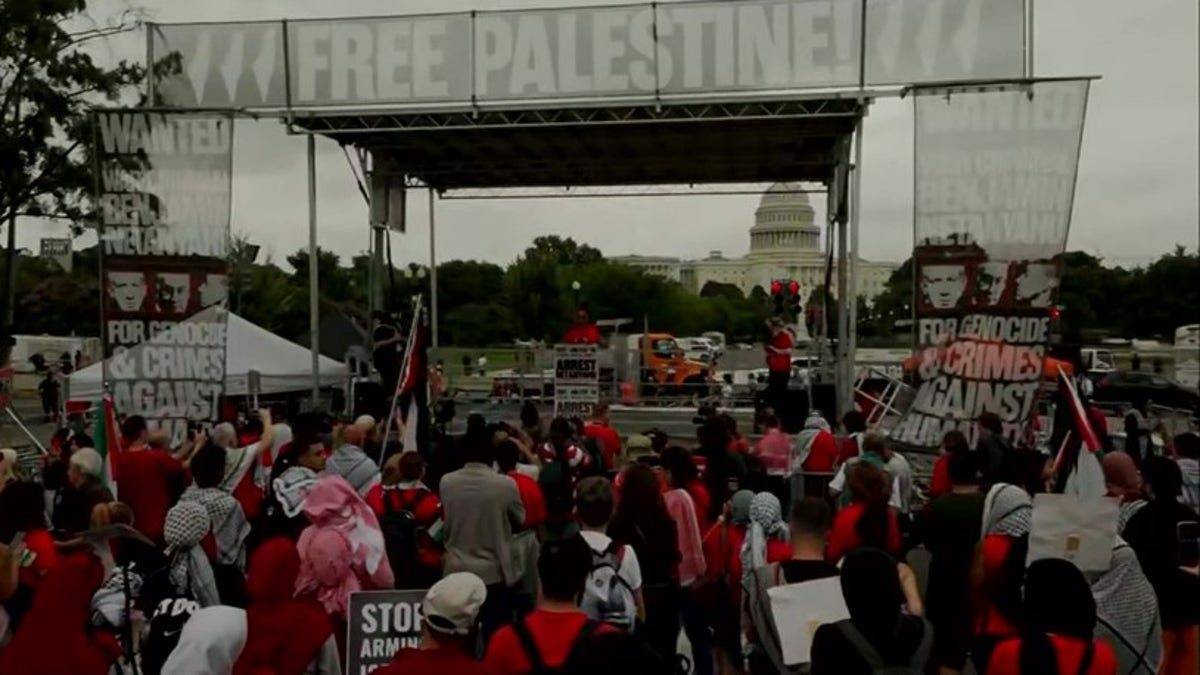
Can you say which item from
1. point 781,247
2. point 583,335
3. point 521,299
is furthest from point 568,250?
point 583,335

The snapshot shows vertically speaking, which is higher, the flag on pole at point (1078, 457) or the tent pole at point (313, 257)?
the tent pole at point (313, 257)

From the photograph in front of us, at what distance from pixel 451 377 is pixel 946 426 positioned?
626 inches

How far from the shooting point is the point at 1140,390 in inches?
1241

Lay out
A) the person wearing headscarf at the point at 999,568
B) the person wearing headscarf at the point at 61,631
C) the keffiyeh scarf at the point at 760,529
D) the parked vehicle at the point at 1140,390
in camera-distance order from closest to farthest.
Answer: the person wearing headscarf at the point at 61,631
the person wearing headscarf at the point at 999,568
the keffiyeh scarf at the point at 760,529
the parked vehicle at the point at 1140,390

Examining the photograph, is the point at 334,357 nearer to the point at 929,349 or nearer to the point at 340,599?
the point at 929,349

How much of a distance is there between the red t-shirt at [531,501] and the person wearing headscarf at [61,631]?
278cm

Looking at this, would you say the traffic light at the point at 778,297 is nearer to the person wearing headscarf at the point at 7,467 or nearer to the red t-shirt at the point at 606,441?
the red t-shirt at the point at 606,441

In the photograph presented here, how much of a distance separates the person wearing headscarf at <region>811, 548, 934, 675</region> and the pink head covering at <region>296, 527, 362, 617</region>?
2.52 meters

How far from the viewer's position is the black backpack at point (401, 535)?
668 cm

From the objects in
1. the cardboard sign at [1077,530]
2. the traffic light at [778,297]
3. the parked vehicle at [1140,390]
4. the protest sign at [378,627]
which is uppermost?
the traffic light at [778,297]

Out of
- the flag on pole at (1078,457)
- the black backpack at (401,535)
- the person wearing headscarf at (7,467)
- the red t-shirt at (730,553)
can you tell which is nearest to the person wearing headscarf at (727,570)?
the red t-shirt at (730,553)

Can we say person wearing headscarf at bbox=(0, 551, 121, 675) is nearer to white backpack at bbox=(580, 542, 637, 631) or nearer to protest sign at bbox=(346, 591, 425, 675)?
protest sign at bbox=(346, 591, 425, 675)

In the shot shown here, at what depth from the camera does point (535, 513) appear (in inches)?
277

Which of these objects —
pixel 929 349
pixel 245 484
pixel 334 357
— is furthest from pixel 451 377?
pixel 245 484
